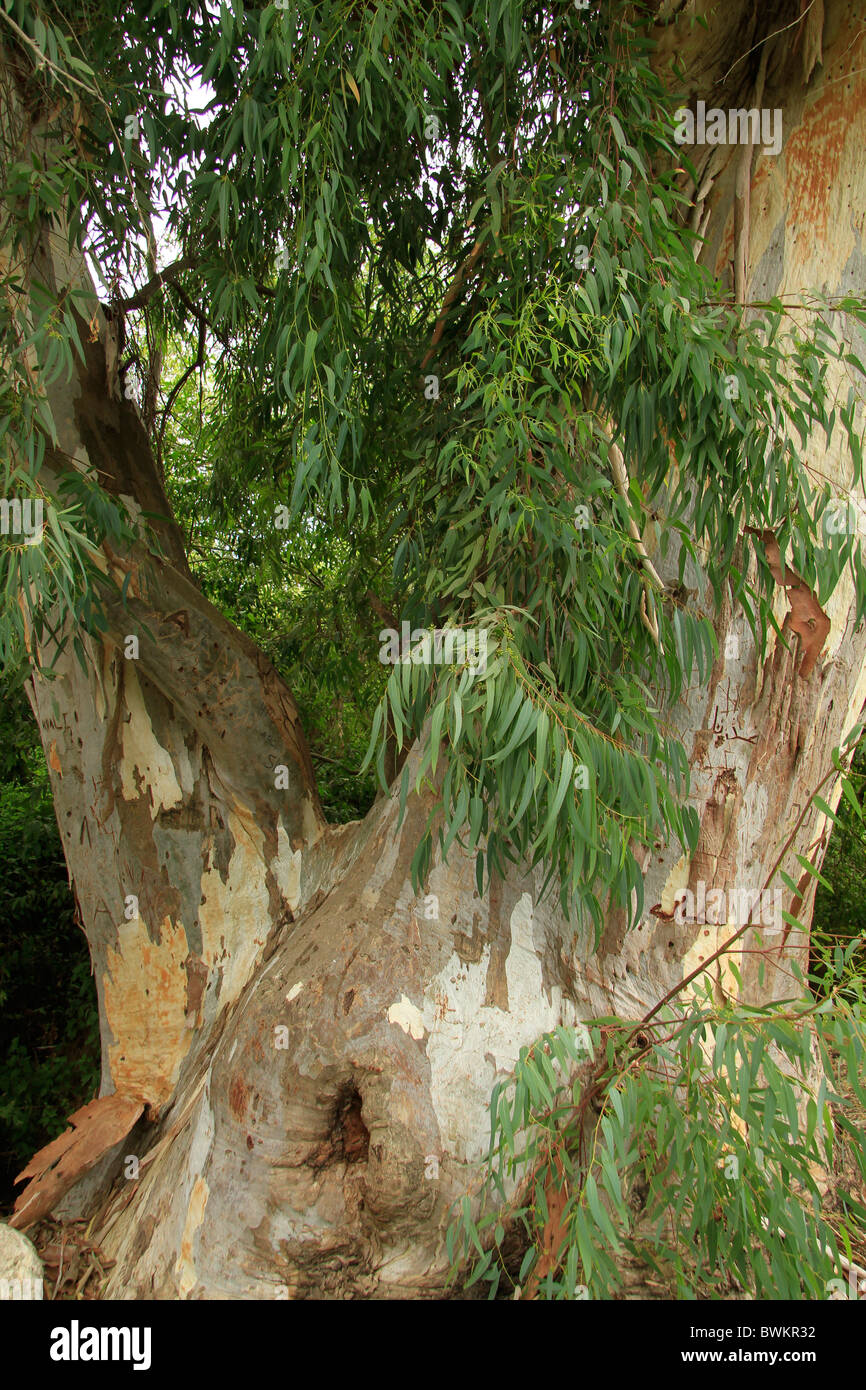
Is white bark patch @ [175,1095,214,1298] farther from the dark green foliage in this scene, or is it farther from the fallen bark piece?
the dark green foliage

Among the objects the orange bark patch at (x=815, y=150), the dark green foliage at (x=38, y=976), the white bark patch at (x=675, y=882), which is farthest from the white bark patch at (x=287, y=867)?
the orange bark patch at (x=815, y=150)

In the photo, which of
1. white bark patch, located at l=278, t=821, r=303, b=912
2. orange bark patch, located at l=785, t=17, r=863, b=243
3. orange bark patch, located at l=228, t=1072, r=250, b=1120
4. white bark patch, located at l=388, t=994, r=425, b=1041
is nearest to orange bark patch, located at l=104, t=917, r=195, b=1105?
white bark patch, located at l=278, t=821, r=303, b=912

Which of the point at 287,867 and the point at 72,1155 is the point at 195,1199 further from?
the point at 287,867

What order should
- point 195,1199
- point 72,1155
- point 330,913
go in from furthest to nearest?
1. point 72,1155
2. point 330,913
3. point 195,1199

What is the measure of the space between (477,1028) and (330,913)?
1.52ft

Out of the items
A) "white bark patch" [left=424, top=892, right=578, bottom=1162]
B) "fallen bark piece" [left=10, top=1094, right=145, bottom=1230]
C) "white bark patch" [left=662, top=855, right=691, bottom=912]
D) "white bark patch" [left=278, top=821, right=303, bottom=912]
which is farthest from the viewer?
"white bark patch" [left=278, top=821, right=303, bottom=912]

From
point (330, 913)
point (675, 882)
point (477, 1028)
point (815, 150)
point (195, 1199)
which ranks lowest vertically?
point (195, 1199)

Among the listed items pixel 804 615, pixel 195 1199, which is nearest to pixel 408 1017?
pixel 195 1199

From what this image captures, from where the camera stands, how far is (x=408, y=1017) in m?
2.17

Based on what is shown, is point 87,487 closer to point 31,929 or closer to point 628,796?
point 628,796

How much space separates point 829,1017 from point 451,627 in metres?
0.93

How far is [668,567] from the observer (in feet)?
7.59

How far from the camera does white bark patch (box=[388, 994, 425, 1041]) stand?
216cm

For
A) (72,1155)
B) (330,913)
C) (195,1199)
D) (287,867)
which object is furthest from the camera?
(287,867)
